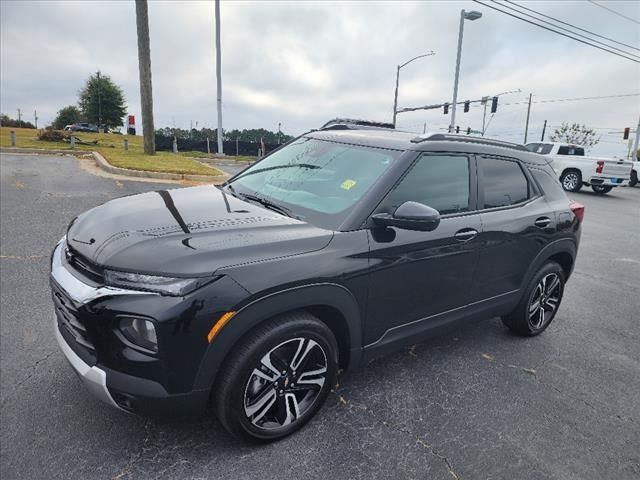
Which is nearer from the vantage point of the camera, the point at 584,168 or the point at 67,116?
the point at 584,168

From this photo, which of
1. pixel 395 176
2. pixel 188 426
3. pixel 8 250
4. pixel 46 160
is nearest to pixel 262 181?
pixel 395 176

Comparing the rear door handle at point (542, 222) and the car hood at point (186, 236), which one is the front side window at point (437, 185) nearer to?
the car hood at point (186, 236)

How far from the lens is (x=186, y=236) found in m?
2.26

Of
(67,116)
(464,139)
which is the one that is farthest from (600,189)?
(67,116)

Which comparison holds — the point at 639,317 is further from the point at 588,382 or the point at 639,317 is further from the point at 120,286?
the point at 120,286

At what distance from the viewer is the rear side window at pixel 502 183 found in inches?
134

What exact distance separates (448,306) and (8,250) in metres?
5.11

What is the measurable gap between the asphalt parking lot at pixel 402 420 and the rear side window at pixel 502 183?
131cm

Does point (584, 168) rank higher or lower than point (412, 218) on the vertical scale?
higher

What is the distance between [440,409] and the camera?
2.87m

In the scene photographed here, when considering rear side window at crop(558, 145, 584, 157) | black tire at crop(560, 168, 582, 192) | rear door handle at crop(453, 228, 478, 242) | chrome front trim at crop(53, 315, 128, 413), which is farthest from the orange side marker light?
rear side window at crop(558, 145, 584, 157)

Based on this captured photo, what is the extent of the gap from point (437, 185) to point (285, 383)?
171 cm

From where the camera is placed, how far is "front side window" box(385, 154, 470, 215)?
9.29 feet

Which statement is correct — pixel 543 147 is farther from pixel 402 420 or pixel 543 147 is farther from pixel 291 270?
pixel 291 270
